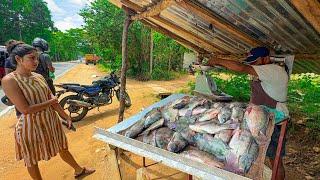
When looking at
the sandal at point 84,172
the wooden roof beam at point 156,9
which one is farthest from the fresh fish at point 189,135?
the sandal at point 84,172

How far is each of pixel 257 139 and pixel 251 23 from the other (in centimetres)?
206

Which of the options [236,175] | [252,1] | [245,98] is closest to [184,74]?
[245,98]

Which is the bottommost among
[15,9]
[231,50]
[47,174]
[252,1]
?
[47,174]

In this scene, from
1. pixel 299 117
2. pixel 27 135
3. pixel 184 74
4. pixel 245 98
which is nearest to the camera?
pixel 27 135

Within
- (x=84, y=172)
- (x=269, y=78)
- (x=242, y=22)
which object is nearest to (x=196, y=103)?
(x=269, y=78)

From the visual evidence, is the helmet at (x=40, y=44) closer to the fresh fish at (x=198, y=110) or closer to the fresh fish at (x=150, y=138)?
the fresh fish at (x=150, y=138)

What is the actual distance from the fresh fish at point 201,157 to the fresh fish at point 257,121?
44cm

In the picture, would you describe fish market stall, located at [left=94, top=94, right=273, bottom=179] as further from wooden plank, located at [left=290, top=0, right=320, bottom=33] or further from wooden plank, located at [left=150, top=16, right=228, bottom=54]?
wooden plank, located at [left=150, top=16, right=228, bottom=54]

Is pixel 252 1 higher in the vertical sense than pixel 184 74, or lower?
higher

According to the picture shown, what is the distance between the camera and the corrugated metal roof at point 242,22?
3291 millimetres

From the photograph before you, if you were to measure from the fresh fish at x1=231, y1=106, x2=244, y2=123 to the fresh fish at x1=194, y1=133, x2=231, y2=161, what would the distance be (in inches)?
12.7

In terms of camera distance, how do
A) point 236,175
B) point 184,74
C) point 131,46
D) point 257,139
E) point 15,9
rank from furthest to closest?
point 15,9 < point 184,74 < point 131,46 < point 257,139 < point 236,175

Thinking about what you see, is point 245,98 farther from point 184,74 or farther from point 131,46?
point 184,74

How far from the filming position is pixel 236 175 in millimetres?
1998
